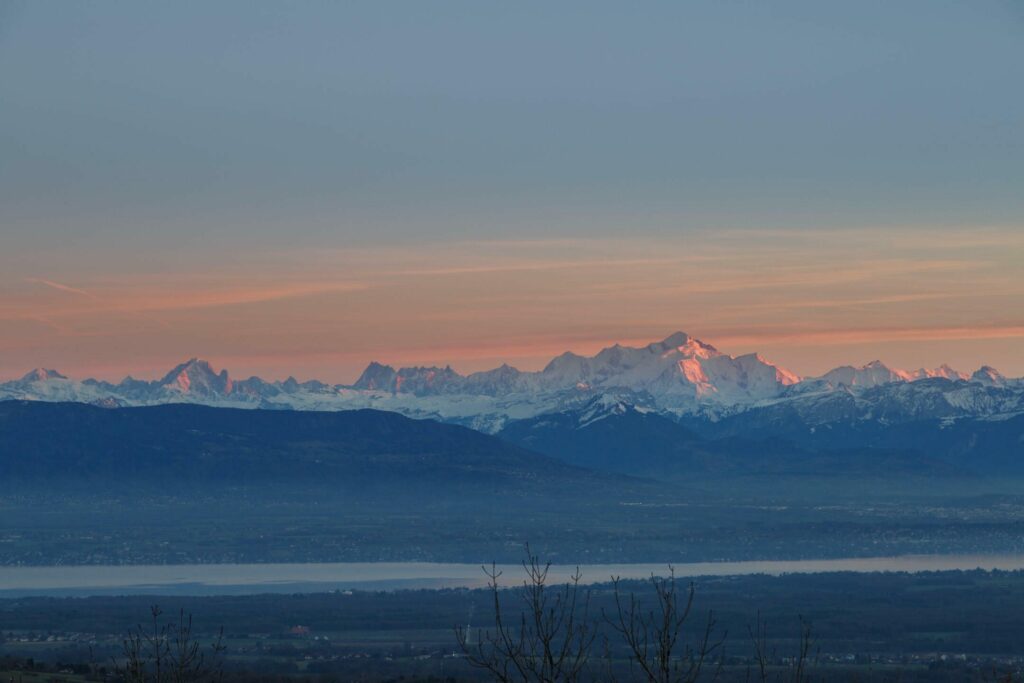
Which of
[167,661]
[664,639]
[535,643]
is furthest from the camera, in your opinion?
[535,643]

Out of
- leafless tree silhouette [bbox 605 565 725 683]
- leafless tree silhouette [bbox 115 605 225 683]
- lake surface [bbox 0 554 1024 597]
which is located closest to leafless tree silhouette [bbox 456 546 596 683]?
leafless tree silhouette [bbox 605 565 725 683]

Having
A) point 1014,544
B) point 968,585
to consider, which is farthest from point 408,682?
point 1014,544

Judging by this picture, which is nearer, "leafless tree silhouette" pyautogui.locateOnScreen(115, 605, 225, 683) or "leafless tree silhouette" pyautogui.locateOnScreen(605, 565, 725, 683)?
"leafless tree silhouette" pyautogui.locateOnScreen(605, 565, 725, 683)

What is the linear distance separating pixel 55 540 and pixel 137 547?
1106cm

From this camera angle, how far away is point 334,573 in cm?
16225

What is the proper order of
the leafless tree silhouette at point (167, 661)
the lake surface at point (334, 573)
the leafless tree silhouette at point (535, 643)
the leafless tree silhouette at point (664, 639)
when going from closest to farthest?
the leafless tree silhouette at point (664, 639) < the leafless tree silhouette at point (535, 643) < the leafless tree silhouette at point (167, 661) < the lake surface at point (334, 573)

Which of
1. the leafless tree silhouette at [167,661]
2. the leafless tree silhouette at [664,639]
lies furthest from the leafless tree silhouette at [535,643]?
the leafless tree silhouette at [167,661]

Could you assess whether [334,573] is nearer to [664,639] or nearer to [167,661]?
[167,661]

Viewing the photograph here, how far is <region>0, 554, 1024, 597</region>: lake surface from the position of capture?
144625 millimetres

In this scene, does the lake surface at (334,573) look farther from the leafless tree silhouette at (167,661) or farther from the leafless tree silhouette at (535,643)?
the leafless tree silhouette at (535,643)

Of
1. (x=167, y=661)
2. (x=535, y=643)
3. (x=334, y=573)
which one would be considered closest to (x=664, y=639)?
(x=167, y=661)

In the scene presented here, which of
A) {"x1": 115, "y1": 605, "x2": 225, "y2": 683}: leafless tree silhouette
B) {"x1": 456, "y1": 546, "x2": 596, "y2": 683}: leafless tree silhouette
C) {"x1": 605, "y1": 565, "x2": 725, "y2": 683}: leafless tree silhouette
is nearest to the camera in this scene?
{"x1": 605, "y1": 565, "x2": 725, "y2": 683}: leafless tree silhouette

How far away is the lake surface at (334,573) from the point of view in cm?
14462

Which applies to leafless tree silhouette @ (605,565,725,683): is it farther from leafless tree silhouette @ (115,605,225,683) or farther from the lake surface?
the lake surface
